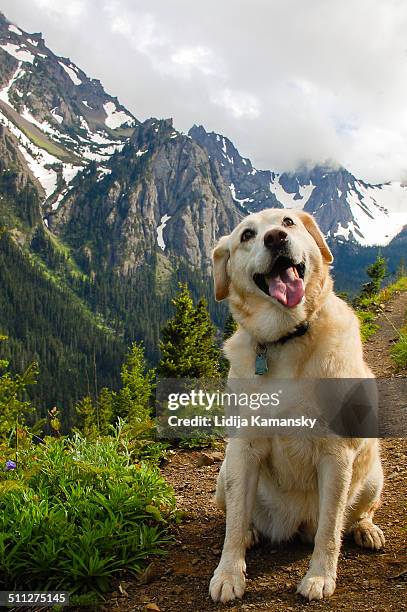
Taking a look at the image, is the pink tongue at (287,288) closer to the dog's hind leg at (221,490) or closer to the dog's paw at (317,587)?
the dog's hind leg at (221,490)

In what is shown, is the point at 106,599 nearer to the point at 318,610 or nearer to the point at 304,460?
the point at 318,610

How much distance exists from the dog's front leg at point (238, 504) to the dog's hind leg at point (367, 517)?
3.10 feet

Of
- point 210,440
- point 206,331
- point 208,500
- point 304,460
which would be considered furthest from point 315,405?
Answer: point 206,331

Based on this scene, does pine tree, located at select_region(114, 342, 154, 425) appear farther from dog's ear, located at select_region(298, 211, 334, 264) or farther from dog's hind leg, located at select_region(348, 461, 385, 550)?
dog's ear, located at select_region(298, 211, 334, 264)

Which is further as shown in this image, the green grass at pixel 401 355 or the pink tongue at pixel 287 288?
the green grass at pixel 401 355

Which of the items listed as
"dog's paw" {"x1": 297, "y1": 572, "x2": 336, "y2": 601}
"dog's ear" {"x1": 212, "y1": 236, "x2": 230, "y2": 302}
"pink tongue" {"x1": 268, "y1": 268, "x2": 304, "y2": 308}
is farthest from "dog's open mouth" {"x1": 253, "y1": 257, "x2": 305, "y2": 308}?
"dog's paw" {"x1": 297, "y1": 572, "x2": 336, "y2": 601}

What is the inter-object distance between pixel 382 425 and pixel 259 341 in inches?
198

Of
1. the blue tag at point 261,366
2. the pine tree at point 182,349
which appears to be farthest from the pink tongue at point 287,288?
the pine tree at point 182,349

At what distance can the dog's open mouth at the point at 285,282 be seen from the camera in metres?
3.68

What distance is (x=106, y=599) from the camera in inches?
148

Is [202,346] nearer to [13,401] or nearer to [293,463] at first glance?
[13,401]

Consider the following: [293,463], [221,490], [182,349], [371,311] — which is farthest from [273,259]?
[182,349]

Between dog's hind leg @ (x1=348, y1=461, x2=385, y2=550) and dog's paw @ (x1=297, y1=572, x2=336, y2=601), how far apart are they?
72cm

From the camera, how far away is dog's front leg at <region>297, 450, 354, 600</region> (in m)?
3.37
